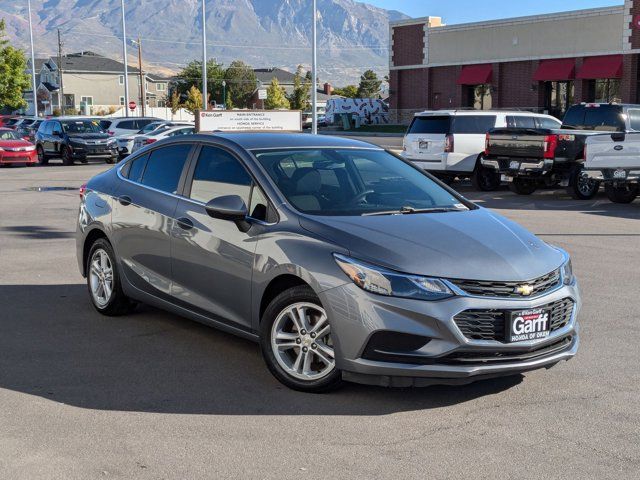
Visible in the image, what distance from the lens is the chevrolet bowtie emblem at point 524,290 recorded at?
5512 mm

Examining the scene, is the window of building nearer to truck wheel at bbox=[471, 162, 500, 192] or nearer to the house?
truck wheel at bbox=[471, 162, 500, 192]

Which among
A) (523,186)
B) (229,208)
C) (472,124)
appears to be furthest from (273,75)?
(229,208)

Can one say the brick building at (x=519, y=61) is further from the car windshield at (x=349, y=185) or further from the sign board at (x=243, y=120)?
the car windshield at (x=349, y=185)

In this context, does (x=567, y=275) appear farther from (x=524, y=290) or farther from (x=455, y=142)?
(x=455, y=142)

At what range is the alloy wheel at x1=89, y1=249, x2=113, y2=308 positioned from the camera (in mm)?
8008

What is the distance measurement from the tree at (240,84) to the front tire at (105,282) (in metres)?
110

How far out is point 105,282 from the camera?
26.5 feet

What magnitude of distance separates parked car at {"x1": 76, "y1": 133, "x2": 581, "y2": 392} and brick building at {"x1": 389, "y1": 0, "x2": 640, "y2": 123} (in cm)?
4430

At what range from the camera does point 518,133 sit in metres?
19.7

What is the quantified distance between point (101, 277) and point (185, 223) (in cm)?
164

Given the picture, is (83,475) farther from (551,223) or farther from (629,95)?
(629,95)

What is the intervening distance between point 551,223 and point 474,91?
1777 inches

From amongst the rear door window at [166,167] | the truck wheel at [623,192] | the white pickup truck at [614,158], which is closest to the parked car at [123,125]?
the truck wheel at [623,192]

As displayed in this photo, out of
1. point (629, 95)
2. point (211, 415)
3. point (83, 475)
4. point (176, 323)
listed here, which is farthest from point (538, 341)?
point (629, 95)
